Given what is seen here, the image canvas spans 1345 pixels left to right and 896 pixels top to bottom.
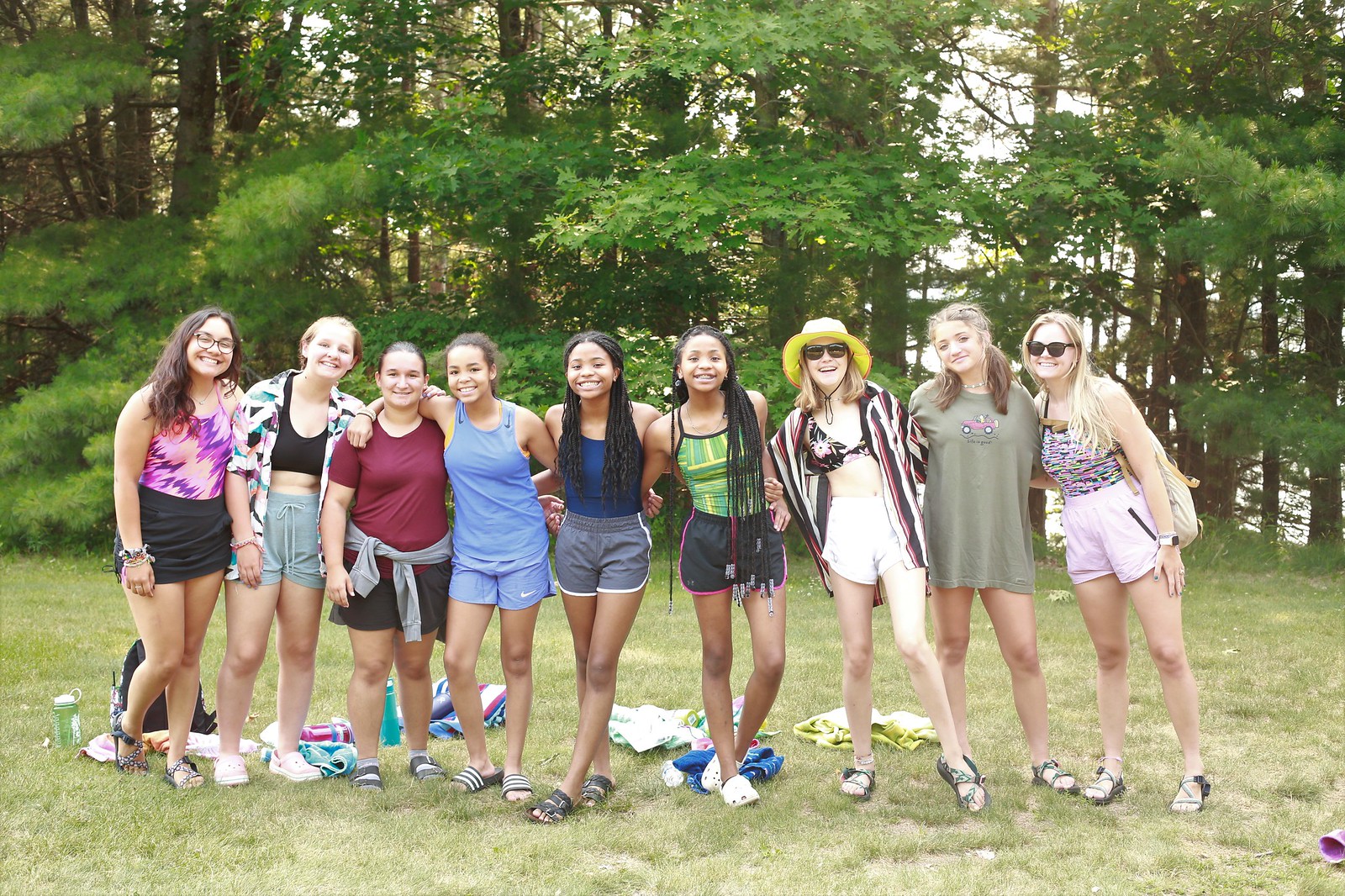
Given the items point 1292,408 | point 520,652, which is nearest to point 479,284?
point 1292,408

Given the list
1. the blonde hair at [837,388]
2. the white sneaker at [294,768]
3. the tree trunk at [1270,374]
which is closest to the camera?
the blonde hair at [837,388]

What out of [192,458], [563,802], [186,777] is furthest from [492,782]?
[192,458]

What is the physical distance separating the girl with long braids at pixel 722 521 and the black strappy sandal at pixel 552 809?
2.08 feet

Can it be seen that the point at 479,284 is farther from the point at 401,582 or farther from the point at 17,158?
the point at 401,582

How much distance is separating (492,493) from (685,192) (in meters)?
6.46

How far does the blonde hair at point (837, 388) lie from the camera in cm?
443

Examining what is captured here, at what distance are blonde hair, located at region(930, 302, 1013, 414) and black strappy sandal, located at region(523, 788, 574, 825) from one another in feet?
7.05

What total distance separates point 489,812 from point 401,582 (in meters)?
0.96

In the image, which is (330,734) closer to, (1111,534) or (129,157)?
(1111,534)

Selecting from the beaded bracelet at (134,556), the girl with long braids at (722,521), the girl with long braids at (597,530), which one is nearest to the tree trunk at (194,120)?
the beaded bracelet at (134,556)

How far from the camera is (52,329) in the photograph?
14.0 meters

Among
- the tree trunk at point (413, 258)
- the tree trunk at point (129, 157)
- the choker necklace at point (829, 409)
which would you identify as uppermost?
the tree trunk at point (129, 157)

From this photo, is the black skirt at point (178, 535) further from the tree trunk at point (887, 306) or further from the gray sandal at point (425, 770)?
the tree trunk at point (887, 306)

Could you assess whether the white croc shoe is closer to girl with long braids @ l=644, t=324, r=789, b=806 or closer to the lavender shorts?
girl with long braids @ l=644, t=324, r=789, b=806
